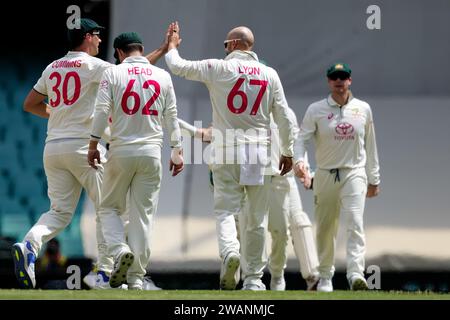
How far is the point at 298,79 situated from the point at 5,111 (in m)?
2.63

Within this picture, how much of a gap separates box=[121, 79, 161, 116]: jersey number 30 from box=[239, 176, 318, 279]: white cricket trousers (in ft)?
5.98

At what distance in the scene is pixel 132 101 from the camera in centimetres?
909

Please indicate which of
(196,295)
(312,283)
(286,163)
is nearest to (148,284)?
(312,283)

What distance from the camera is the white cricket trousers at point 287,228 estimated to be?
1064 centimetres

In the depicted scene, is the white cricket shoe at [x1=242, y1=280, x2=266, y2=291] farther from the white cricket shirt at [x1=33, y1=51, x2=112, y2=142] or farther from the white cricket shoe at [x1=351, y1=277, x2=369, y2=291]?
the white cricket shirt at [x1=33, y1=51, x2=112, y2=142]

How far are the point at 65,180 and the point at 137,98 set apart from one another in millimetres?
815

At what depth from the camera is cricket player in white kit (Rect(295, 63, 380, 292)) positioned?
10.4 meters

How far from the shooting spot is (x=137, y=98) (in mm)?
9086

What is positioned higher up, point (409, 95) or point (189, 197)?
point (409, 95)

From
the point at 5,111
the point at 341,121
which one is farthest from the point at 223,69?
the point at 5,111

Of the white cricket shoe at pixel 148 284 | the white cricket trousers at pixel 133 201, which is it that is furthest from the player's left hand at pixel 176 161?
the white cricket shoe at pixel 148 284

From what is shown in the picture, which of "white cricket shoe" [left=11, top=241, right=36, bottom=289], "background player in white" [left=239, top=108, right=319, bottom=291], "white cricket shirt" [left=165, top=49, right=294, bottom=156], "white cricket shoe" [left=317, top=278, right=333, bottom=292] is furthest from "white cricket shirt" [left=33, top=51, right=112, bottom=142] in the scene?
"white cricket shoe" [left=317, top=278, right=333, bottom=292]

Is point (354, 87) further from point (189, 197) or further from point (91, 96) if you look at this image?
point (91, 96)
